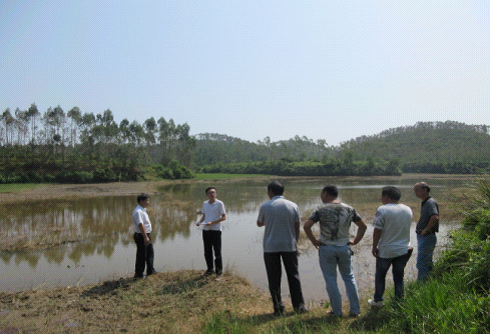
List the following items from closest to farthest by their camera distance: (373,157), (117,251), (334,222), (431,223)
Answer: (334,222)
(431,223)
(117,251)
(373,157)

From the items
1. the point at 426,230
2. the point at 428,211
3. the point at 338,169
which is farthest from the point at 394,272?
the point at 338,169

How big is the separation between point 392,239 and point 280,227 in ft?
5.23

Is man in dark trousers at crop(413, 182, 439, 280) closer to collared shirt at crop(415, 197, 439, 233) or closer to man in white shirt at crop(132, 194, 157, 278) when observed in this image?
collared shirt at crop(415, 197, 439, 233)

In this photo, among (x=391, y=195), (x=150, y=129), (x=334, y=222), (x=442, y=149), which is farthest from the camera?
(x=150, y=129)

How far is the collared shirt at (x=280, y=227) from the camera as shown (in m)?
4.34

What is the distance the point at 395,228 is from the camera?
441 cm

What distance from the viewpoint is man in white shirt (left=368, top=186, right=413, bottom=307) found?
4406 mm

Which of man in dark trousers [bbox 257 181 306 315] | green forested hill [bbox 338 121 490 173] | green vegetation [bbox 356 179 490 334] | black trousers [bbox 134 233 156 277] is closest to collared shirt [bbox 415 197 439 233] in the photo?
green vegetation [bbox 356 179 490 334]

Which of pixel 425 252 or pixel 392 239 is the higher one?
pixel 392 239

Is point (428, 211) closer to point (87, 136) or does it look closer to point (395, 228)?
point (395, 228)

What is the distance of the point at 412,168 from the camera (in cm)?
6644

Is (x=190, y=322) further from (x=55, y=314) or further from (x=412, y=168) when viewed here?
(x=412, y=168)

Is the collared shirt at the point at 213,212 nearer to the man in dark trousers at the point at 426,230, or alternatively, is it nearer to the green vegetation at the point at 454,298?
the green vegetation at the point at 454,298

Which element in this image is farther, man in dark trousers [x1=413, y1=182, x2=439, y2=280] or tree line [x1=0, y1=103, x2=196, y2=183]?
tree line [x1=0, y1=103, x2=196, y2=183]
